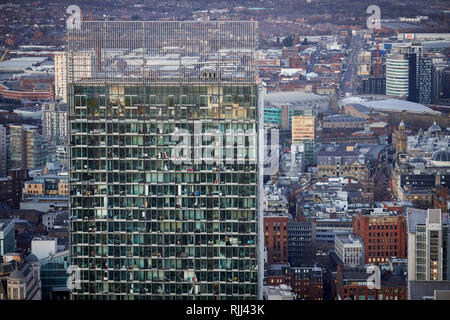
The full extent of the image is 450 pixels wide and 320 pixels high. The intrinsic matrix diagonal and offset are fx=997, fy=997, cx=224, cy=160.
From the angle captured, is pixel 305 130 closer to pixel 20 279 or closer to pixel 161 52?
pixel 20 279

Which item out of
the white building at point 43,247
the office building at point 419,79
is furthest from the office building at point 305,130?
the white building at point 43,247

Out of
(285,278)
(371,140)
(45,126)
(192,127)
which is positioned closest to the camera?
(192,127)

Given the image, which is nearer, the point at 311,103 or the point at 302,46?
the point at 311,103

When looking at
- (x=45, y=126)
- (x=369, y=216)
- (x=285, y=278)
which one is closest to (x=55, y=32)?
(x=45, y=126)

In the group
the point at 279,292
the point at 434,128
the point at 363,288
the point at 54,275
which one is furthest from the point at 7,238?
the point at 434,128

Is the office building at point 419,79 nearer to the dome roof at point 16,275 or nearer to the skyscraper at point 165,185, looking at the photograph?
the dome roof at point 16,275

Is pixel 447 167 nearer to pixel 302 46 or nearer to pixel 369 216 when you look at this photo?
pixel 369 216
